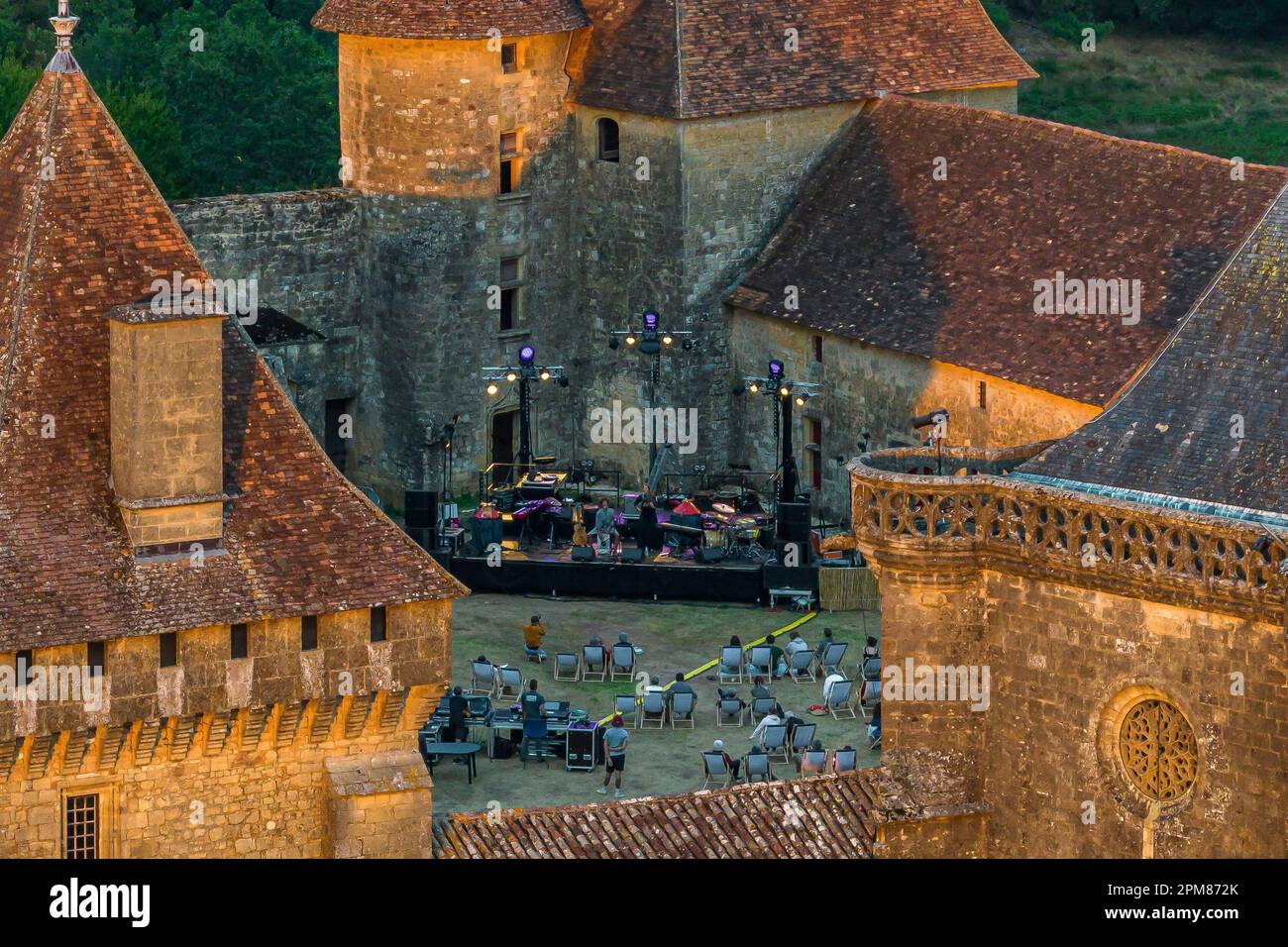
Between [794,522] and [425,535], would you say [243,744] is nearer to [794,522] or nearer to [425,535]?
[794,522]

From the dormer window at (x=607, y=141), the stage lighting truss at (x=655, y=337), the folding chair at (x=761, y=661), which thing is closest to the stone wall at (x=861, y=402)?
the stage lighting truss at (x=655, y=337)

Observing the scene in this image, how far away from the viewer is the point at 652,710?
66.1 meters

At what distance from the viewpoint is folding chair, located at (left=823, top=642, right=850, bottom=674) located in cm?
6844

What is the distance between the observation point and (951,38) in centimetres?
8156

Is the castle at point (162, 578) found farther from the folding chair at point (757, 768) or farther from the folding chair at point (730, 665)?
the folding chair at point (730, 665)

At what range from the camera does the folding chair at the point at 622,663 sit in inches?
2709

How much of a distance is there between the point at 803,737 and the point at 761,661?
4984 millimetres

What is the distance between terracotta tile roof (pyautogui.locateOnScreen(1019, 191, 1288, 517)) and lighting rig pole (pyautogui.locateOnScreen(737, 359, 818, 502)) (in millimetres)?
25691

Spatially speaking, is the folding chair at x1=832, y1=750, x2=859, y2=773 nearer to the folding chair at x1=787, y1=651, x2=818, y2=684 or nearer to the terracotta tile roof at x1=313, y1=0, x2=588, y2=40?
the folding chair at x1=787, y1=651, x2=818, y2=684

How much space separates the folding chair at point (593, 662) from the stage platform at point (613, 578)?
3.93m

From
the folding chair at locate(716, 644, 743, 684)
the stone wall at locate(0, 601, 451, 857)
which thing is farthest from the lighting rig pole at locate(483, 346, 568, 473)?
the stone wall at locate(0, 601, 451, 857)

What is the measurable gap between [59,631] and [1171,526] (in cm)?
1222

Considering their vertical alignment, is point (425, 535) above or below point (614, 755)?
above

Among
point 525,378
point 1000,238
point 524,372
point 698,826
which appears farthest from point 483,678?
point 698,826
